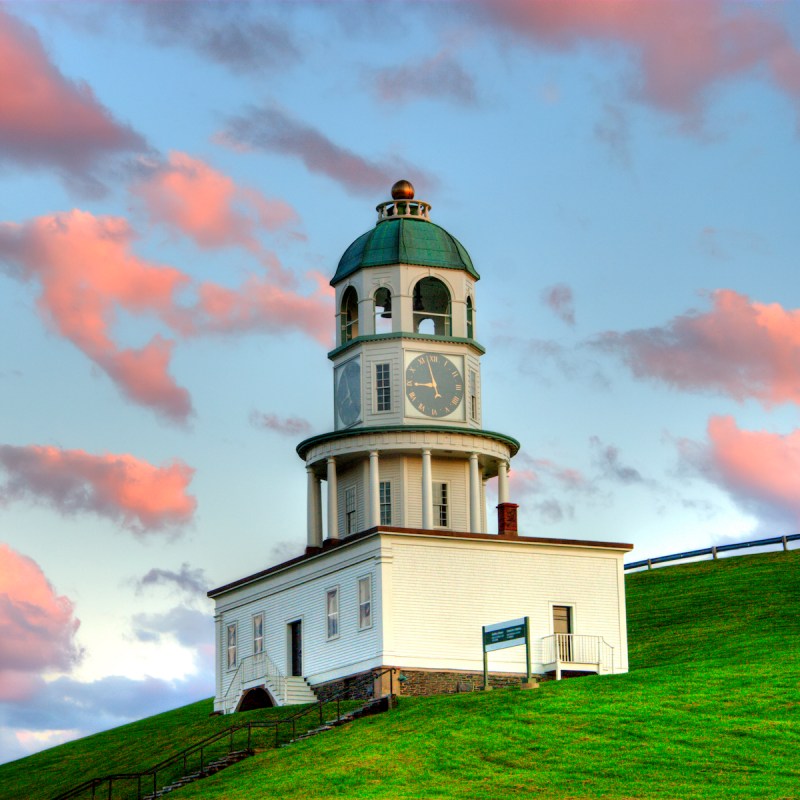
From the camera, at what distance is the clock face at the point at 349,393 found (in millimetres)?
58250

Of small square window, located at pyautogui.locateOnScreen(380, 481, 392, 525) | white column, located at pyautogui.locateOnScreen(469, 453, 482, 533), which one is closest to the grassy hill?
small square window, located at pyautogui.locateOnScreen(380, 481, 392, 525)

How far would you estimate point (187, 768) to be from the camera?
46.3 metres

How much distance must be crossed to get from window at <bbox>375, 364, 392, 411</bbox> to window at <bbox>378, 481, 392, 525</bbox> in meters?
2.55

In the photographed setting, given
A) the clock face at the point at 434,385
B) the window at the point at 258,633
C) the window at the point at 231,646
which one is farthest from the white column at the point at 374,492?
the window at the point at 231,646

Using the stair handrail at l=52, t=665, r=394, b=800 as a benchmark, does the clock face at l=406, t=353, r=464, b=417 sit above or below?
above

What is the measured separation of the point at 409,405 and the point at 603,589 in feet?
28.6

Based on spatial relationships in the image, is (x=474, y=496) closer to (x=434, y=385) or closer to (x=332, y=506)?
(x=434, y=385)

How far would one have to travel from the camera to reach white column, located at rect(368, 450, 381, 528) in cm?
5578

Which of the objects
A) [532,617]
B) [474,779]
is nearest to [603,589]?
[532,617]

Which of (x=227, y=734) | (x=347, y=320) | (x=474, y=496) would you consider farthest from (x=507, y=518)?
(x=227, y=734)

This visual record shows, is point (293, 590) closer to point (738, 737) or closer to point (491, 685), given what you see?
point (491, 685)

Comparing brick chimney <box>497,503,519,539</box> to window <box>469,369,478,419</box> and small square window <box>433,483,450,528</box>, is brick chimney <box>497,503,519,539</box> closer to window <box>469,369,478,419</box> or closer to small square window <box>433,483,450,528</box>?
small square window <box>433,483,450,528</box>

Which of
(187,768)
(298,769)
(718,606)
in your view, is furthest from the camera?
(718,606)

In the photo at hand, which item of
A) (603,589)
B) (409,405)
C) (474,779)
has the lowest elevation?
(474,779)
